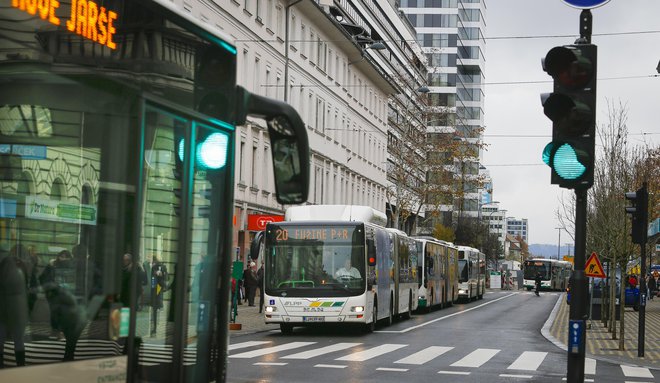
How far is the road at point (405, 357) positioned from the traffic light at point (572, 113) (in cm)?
744

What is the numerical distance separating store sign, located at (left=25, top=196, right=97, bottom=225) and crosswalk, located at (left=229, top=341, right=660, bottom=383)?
546 inches

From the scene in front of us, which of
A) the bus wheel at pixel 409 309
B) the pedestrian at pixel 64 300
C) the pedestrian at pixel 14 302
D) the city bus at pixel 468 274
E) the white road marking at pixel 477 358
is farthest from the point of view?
the city bus at pixel 468 274

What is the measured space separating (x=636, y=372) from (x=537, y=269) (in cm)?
8069

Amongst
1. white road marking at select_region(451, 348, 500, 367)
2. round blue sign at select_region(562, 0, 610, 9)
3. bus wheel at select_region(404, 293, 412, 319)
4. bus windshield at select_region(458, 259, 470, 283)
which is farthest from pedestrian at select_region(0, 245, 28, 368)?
bus windshield at select_region(458, 259, 470, 283)

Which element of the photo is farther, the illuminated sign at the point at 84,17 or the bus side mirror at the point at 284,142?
the bus side mirror at the point at 284,142

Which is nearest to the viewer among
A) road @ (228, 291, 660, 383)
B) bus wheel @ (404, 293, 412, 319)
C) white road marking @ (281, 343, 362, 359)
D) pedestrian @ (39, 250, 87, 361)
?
pedestrian @ (39, 250, 87, 361)

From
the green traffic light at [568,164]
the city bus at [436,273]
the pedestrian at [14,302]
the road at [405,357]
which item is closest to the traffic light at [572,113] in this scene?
the green traffic light at [568,164]

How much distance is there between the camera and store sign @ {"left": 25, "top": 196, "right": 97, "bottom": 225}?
168 inches

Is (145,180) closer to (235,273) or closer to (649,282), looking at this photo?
(235,273)

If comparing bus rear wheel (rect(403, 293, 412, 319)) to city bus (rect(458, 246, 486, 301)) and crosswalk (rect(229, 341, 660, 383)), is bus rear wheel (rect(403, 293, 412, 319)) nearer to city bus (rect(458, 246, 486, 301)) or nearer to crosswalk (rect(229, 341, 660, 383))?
crosswalk (rect(229, 341, 660, 383))

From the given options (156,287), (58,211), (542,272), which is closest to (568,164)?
(156,287)

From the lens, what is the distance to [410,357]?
21219mm

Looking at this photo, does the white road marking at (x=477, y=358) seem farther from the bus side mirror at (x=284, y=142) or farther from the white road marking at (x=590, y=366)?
the bus side mirror at (x=284, y=142)

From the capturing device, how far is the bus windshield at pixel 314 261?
27359mm
